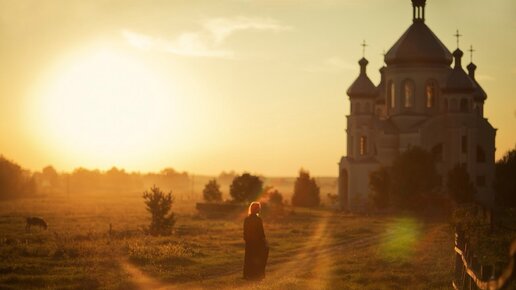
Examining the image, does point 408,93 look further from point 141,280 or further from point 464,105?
point 141,280

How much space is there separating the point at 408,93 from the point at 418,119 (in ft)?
7.90

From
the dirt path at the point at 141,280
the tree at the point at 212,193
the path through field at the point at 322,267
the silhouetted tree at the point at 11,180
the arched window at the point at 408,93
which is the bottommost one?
the dirt path at the point at 141,280

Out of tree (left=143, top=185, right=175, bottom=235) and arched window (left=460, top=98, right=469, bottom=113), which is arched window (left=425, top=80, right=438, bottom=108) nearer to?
arched window (left=460, top=98, right=469, bottom=113)

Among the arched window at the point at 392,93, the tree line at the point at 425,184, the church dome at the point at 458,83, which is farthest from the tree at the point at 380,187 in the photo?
the church dome at the point at 458,83

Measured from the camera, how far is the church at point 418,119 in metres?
69.5

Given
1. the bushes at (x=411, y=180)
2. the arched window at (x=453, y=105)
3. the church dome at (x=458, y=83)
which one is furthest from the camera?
the arched window at (x=453, y=105)

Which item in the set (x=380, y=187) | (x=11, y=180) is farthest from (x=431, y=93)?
(x=11, y=180)

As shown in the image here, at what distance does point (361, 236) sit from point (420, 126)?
3079 centimetres

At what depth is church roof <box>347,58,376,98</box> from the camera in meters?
73.4

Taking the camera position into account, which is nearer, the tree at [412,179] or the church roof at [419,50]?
the tree at [412,179]

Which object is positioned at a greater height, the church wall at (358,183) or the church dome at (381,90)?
the church dome at (381,90)

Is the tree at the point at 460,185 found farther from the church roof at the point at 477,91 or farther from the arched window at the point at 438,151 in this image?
the church roof at the point at 477,91

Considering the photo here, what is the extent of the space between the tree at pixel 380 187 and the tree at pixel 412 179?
189cm

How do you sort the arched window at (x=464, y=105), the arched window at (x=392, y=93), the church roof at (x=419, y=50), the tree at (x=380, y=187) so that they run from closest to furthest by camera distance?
the tree at (x=380, y=187) < the arched window at (x=464, y=105) < the church roof at (x=419, y=50) < the arched window at (x=392, y=93)
